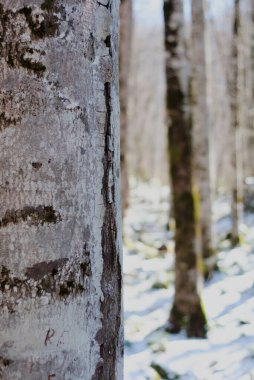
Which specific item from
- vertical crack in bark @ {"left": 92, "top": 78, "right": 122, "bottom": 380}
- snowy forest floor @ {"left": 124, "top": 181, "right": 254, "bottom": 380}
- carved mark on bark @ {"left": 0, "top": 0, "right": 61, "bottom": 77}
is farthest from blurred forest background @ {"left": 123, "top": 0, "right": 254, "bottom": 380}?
carved mark on bark @ {"left": 0, "top": 0, "right": 61, "bottom": 77}

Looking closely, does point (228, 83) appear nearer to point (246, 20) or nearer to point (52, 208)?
point (246, 20)

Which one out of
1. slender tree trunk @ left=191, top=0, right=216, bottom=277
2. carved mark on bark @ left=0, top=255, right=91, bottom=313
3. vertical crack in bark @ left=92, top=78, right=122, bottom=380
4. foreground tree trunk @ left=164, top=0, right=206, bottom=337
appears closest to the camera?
carved mark on bark @ left=0, top=255, right=91, bottom=313

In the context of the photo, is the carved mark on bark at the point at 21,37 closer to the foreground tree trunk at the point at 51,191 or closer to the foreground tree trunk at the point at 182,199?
the foreground tree trunk at the point at 51,191

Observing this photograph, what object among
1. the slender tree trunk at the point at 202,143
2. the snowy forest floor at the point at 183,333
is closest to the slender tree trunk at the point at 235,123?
the snowy forest floor at the point at 183,333

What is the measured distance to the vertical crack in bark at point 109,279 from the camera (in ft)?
3.18

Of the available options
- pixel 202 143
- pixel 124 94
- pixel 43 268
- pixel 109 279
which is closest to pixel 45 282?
pixel 43 268

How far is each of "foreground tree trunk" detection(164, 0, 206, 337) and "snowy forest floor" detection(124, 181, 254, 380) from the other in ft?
0.65

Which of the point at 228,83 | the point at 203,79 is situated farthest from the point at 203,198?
the point at 228,83

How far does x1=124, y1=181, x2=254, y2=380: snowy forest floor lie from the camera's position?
378 centimetres

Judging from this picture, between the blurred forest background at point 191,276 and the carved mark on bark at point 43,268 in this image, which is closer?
the carved mark on bark at point 43,268

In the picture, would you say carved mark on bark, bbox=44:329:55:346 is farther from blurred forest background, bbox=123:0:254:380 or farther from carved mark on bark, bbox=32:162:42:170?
blurred forest background, bbox=123:0:254:380

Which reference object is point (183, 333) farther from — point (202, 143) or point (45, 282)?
point (45, 282)

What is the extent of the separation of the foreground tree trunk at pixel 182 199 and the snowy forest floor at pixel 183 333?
0.65 feet

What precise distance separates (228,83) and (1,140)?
407 inches
